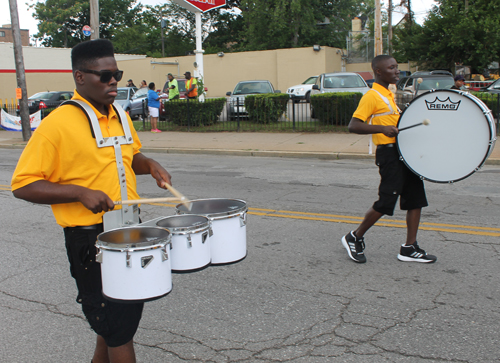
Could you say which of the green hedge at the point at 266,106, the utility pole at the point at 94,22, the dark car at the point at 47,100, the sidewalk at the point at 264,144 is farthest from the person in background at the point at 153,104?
the dark car at the point at 47,100

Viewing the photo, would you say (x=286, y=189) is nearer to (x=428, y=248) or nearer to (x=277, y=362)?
(x=428, y=248)

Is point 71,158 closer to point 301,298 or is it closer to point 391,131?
point 301,298

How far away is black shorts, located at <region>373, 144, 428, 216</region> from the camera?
15.4ft

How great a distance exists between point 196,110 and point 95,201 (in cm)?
1609

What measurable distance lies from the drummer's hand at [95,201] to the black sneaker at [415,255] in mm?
3486

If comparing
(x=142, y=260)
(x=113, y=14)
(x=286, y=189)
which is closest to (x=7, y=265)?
(x=142, y=260)

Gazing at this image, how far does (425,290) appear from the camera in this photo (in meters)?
4.30

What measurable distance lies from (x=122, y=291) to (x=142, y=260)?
18cm

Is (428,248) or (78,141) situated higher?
(78,141)

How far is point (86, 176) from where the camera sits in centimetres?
240

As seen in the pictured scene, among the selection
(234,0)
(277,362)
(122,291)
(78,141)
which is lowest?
(277,362)

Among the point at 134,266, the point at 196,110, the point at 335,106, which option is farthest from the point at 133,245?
the point at 196,110

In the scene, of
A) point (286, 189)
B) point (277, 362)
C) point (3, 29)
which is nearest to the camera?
point (277, 362)

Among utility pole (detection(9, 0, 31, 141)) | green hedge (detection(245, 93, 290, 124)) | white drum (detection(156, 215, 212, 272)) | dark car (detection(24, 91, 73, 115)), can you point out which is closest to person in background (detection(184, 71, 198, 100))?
green hedge (detection(245, 93, 290, 124))
